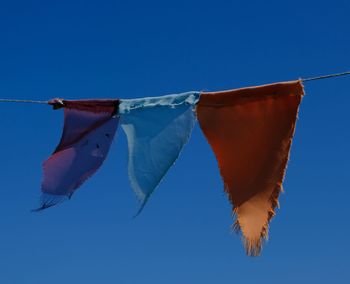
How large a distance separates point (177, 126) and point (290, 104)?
2.49 feet

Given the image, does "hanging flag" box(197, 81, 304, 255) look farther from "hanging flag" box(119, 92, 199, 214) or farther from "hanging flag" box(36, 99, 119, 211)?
"hanging flag" box(36, 99, 119, 211)

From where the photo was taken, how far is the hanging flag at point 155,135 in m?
4.70

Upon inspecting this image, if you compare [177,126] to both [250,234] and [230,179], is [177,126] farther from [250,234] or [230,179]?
[250,234]

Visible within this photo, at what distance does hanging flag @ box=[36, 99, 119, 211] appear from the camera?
16.6 feet

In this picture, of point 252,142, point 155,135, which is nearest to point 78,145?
point 155,135

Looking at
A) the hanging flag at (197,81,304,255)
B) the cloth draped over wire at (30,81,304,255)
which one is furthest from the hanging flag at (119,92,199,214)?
the hanging flag at (197,81,304,255)

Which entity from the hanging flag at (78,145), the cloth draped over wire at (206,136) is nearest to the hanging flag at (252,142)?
the cloth draped over wire at (206,136)

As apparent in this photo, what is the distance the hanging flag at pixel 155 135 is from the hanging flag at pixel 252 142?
0.13 metres

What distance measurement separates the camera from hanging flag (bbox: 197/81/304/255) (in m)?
4.41

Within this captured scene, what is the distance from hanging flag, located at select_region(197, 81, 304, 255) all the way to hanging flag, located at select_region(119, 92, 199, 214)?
133 millimetres

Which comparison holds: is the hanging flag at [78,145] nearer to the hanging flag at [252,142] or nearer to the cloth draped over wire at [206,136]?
the cloth draped over wire at [206,136]

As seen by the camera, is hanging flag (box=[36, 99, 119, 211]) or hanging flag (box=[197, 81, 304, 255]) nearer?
hanging flag (box=[197, 81, 304, 255])

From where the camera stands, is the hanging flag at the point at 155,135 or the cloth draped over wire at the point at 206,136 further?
the hanging flag at the point at 155,135

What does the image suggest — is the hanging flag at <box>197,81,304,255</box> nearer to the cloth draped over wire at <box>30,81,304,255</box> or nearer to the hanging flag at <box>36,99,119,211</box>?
the cloth draped over wire at <box>30,81,304,255</box>
